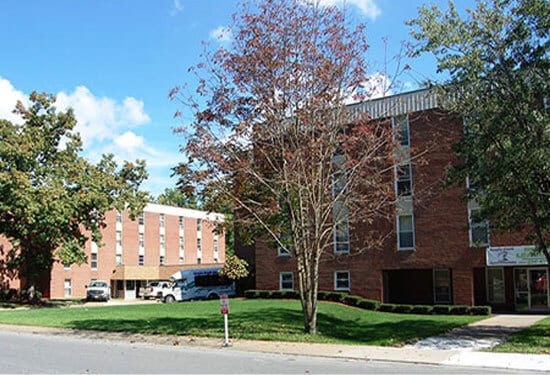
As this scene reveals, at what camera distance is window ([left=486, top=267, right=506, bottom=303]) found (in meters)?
29.3

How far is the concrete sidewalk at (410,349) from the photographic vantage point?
493 inches

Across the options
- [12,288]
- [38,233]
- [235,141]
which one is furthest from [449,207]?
[12,288]

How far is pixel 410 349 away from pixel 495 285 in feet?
56.1

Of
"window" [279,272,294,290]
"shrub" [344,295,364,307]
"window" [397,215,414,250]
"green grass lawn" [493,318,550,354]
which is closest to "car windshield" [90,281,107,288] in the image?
"window" [279,272,294,290]

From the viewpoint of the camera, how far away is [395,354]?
1362 centimetres

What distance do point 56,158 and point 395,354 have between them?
31739 mm

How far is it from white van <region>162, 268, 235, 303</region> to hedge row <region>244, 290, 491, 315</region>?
11109mm

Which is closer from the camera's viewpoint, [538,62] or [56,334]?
[538,62]

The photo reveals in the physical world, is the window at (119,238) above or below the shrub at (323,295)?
above

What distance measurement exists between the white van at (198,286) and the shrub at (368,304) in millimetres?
16617

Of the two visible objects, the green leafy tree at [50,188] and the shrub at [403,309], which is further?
the green leafy tree at [50,188]

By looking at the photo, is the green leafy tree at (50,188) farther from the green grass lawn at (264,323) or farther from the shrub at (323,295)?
the shrub at (323,295)

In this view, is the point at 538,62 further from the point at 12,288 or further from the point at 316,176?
the point at 12,288

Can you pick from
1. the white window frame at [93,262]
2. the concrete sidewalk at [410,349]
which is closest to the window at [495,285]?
the concrete sidewalk at [410,349]
